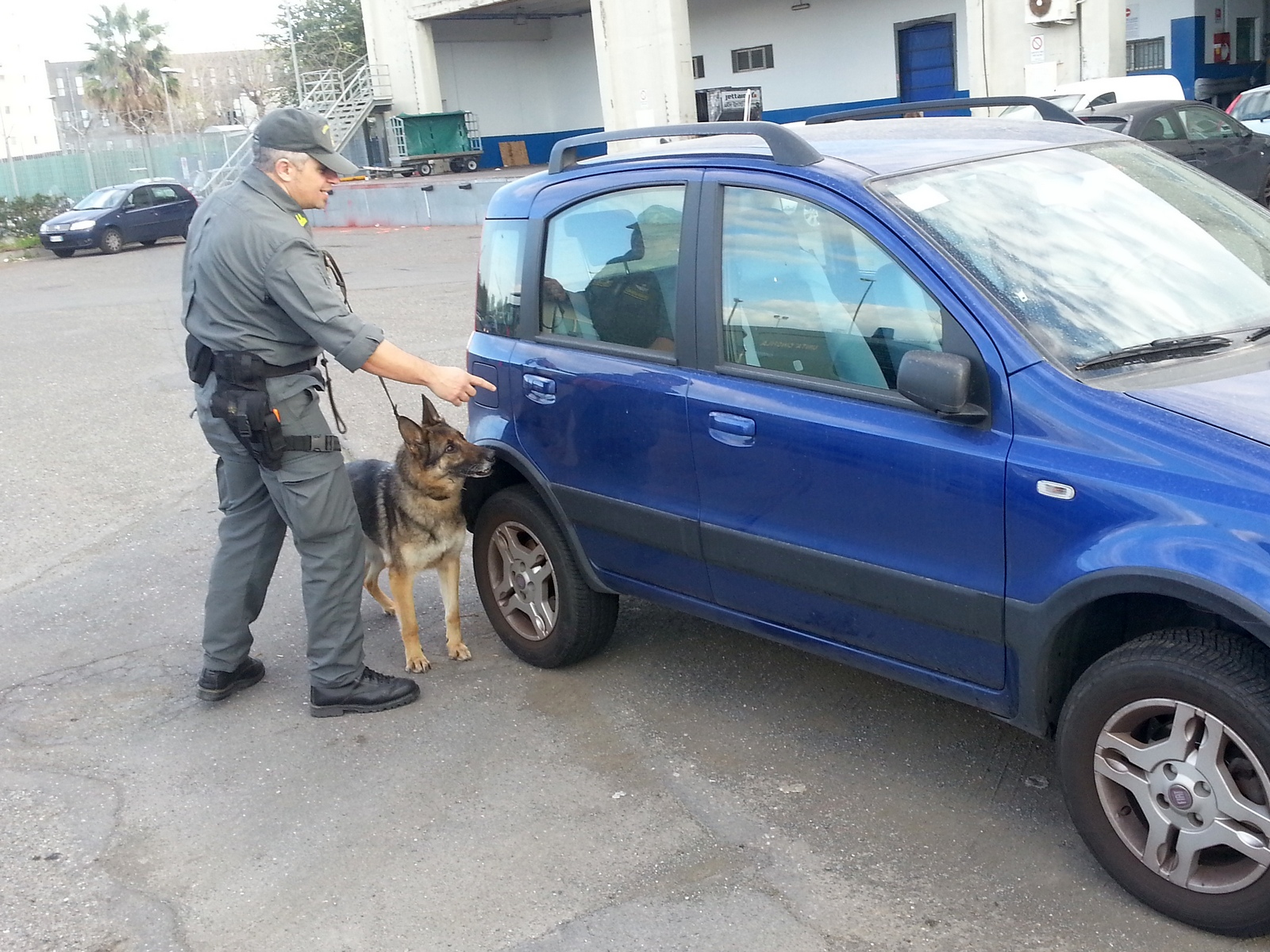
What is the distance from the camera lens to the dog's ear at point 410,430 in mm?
4664

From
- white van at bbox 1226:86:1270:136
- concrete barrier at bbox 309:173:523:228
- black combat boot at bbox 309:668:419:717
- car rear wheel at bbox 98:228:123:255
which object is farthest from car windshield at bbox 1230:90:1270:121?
car rear wheel at bbox 98:228:123:255

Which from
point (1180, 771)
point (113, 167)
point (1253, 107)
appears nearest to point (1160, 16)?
point (1253, 107)

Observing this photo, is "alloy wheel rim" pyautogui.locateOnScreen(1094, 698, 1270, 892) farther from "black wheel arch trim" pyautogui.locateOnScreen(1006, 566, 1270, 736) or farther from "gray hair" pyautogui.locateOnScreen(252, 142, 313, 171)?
"gray hair" pyautogui.locateOnScreen(252, 142, 313, 171)

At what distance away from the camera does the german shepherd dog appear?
15.6 feet

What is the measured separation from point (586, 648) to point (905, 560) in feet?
5.70

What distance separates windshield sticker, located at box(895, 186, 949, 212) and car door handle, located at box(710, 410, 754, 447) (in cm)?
75

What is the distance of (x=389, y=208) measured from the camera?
29.2 metres

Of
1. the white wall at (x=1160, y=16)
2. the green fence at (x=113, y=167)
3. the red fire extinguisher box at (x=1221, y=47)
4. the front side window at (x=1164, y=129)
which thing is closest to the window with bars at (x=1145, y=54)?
the white wall at (x=1160, y=16)

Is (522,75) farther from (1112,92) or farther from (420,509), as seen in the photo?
(420,509)

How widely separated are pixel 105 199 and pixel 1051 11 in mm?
20566

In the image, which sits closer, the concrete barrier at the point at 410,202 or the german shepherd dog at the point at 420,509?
the german shepherd dog at the point at 420,509

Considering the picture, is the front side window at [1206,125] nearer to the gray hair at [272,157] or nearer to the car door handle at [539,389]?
the car door handle at [539,389]

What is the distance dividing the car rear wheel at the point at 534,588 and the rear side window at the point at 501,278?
639 mm

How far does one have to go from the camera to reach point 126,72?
63.8 m
